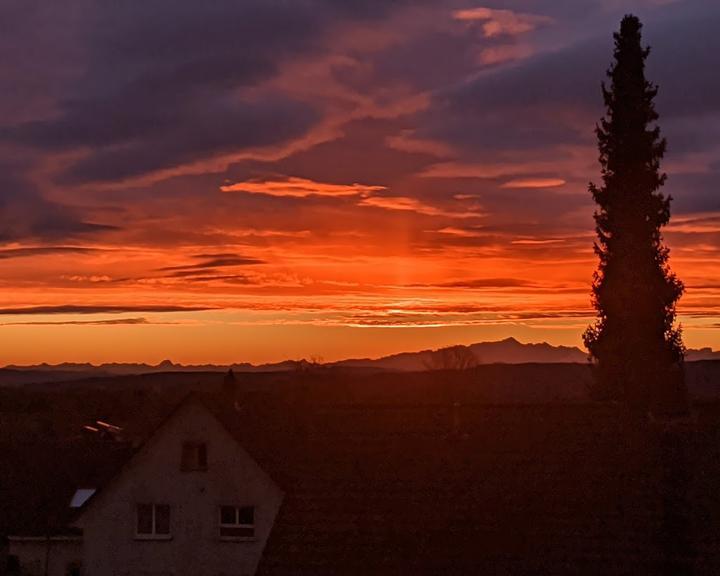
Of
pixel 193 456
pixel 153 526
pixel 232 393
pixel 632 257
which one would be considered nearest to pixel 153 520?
pixel 153 526

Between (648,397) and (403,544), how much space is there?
23931 millimetres

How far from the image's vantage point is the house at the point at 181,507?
38438mm

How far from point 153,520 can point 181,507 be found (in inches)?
54.8

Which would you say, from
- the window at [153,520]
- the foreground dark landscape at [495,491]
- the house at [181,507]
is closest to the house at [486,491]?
the foreground dark landscape at [495,491]

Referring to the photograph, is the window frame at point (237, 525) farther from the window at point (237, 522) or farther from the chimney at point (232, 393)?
the chimney at point (232, 393)

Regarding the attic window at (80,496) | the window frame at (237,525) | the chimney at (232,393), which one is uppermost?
the chimney at (232,393)

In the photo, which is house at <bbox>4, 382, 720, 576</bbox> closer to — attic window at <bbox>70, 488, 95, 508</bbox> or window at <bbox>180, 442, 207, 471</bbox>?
window at <bbox>180, 442, 207, 471</bbox>

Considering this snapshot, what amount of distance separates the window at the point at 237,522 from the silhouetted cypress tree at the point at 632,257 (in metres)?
18.6

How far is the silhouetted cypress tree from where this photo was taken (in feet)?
158

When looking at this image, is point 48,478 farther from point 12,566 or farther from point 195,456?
point 195,456

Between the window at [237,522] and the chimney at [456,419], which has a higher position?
the chimney at [456,419]

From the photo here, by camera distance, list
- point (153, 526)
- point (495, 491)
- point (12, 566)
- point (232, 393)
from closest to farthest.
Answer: point (495, 491) < point (153, 526) < point (12, 566) < point (232, 393)

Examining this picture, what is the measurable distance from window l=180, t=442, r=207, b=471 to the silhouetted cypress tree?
64.4 feet

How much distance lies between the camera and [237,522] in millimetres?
38969
